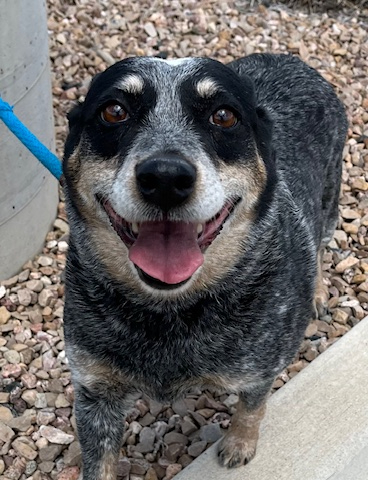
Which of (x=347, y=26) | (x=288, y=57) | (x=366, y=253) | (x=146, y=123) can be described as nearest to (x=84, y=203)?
(x=146, y=123)

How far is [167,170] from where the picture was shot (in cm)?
205

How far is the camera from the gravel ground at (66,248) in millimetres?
3291

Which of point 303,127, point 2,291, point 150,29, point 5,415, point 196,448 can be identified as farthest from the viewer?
point 150,29

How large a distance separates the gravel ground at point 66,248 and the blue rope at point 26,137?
3.37 ft

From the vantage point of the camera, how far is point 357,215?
4.67m

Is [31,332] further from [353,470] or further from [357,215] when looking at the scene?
[357,215]

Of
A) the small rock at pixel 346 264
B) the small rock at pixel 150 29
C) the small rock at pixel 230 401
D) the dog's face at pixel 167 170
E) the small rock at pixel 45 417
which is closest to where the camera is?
the dog's face at pixel 167 170

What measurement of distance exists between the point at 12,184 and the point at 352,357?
1970mm

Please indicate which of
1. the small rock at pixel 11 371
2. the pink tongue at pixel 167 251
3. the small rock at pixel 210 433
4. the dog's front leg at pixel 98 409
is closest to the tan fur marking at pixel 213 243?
the pink tongue at pixel 167 251

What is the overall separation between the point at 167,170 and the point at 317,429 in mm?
1646

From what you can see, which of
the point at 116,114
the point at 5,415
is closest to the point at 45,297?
the point at 5,415

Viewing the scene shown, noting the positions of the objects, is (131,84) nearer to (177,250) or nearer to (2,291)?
(177,250)

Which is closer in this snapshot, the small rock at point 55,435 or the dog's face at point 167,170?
the dog's face at point 167,170

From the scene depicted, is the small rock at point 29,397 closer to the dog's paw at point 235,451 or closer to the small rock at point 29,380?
the small rock at point 29,380
